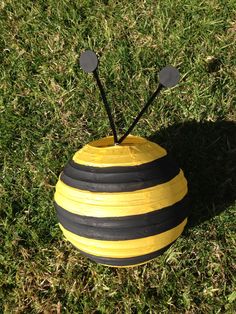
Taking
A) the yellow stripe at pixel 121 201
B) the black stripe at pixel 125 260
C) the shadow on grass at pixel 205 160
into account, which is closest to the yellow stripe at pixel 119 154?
the yellow stripe at pixel 121 201

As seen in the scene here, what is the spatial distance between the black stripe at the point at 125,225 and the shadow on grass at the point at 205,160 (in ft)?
3.40

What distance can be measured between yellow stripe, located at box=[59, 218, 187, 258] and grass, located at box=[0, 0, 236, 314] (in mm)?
952

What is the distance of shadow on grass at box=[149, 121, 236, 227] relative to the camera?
4.19 metres

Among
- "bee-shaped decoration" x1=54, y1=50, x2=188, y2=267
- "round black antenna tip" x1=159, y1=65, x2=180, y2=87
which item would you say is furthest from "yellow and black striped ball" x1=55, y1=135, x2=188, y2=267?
"round black antenna tip" x1=159, y1=65, x2=180, y2=87

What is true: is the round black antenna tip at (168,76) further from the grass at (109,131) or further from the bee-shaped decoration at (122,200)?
the grass at (109,131)

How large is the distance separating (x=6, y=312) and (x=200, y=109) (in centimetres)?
242

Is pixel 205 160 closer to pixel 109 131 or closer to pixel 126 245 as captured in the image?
pixel 109 131

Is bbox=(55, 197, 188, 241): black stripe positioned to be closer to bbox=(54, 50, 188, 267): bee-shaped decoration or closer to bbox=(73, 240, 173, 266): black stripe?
bbox=(54, 50, 188, 267): bee-shaped decoration

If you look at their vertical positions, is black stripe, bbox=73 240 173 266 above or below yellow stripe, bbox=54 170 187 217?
below

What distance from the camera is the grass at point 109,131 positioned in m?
4.09

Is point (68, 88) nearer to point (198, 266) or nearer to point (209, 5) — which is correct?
point (209, 5)

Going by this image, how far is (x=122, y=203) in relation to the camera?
9.91 feet

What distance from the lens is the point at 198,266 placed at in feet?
13.5

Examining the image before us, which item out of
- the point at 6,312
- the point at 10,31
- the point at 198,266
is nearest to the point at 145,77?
the point at 10,31
